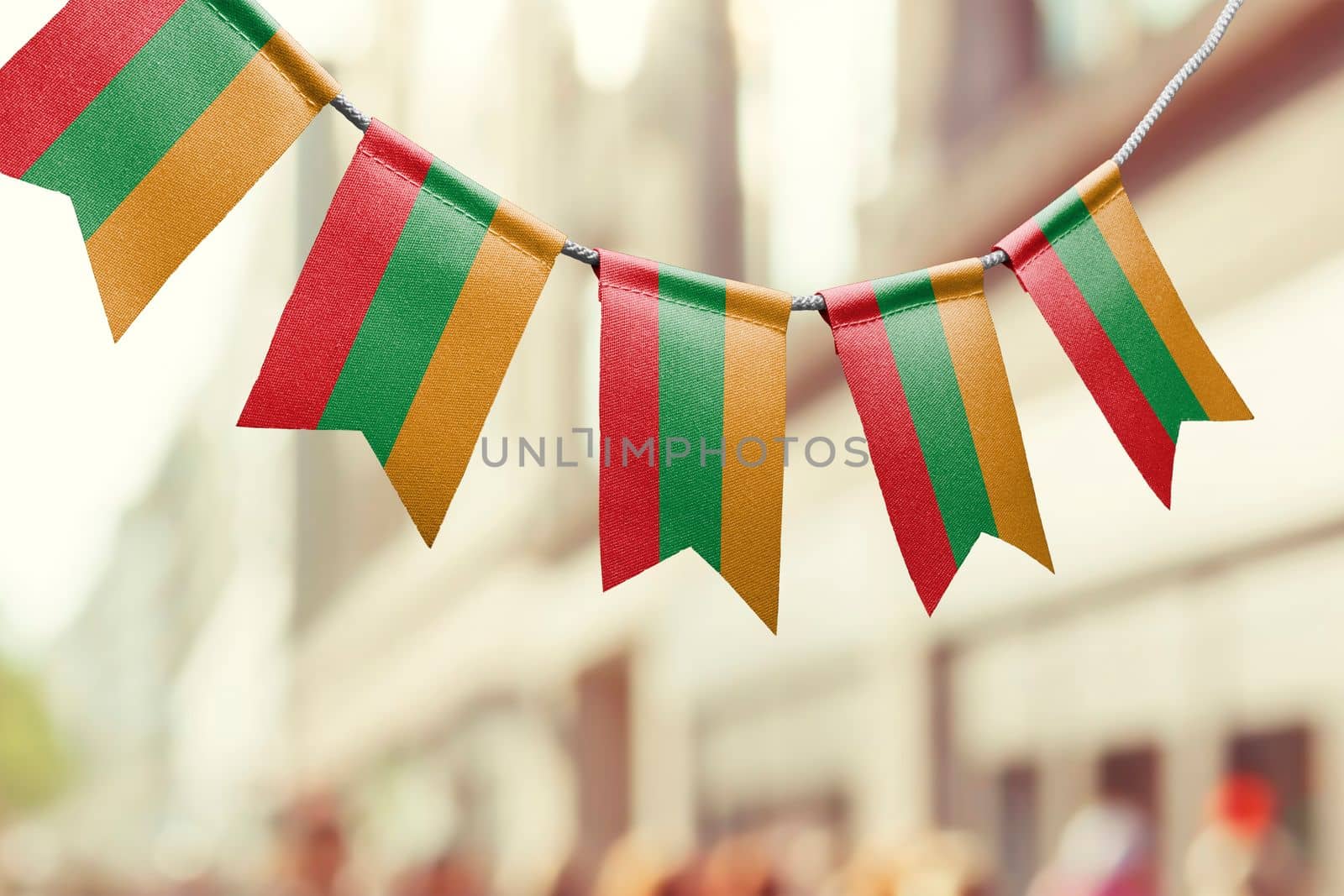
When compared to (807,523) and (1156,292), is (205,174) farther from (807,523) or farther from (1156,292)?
(807,523)

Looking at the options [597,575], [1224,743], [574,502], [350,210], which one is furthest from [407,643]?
[350,210]

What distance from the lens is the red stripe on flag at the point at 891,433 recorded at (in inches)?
32.0

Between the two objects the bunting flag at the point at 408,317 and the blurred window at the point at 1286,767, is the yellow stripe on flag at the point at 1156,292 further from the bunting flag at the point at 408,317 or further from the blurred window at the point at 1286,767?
the blurred window at the point at 1286,767

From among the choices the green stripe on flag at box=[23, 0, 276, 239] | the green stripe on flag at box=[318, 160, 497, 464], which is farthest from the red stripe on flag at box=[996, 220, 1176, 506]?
the green stripe on flag at box=[23, 0, 276, 239]

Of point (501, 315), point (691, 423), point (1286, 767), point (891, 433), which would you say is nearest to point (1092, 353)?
point (891, 433)

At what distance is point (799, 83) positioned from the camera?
11.8 feet

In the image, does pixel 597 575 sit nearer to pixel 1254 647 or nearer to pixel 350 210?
pixel 1254 647

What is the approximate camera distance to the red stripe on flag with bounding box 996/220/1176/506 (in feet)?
2.81

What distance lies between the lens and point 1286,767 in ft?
6.07

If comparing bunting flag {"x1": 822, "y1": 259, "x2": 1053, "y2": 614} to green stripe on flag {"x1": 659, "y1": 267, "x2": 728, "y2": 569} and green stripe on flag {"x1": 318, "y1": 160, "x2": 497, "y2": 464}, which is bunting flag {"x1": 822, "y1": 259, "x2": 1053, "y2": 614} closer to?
green stripe on flag {"x1": 659, "y1": 267, "x2": 728, "y2": 569}

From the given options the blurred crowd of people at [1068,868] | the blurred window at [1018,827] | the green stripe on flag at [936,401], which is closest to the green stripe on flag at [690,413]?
the green stripe on flag at [936,401]

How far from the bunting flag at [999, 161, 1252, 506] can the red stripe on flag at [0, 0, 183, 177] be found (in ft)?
1.75

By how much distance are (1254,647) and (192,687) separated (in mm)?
9204

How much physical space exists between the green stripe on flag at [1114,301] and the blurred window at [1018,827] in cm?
174
